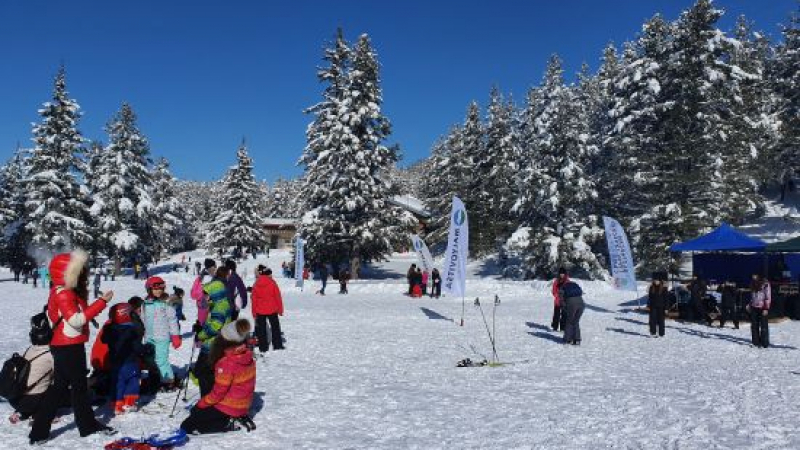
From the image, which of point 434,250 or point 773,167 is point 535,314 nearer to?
point 773,167

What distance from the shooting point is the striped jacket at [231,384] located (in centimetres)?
670

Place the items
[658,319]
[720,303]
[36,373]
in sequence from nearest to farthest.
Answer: [36,373] < [658,319] < [720,303]

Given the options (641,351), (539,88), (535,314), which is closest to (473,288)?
(535,314)

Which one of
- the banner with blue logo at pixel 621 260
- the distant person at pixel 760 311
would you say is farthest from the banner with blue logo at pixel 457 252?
the banner with blue logo at pixel 621 260

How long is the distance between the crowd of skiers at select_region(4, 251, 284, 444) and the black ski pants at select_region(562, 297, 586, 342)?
27.8 feet

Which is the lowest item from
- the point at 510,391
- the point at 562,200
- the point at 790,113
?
the point at 510,391

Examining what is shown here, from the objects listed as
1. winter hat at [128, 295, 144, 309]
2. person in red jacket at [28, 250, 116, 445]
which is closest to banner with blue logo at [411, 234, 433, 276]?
winter hat at [128, 295, 144, 309]

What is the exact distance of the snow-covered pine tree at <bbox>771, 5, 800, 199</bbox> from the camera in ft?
143

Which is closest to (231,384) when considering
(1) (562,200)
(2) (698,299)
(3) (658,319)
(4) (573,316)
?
(4) (573,316)

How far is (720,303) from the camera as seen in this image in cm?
1866

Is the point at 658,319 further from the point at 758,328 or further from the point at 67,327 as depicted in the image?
the point at 67,327

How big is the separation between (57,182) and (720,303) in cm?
4217

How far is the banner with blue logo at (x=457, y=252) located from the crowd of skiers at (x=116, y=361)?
8.22 meters

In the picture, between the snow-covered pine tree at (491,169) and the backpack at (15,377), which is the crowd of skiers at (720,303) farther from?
the snow-covered pine tree at (491,169)
